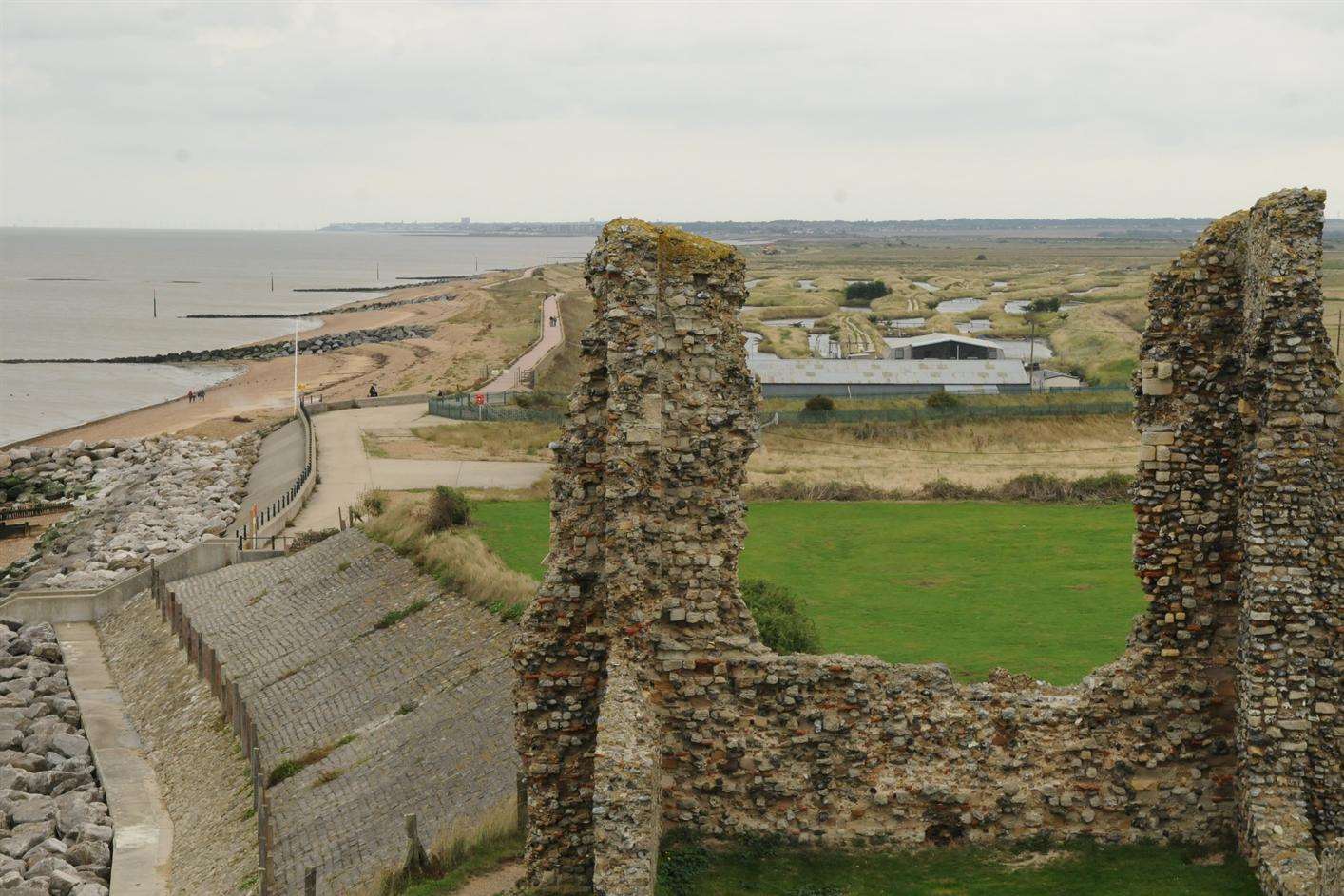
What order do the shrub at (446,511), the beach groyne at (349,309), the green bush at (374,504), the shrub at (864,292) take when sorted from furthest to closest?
the beach groyne at (349,309) < the shrub at (864,292) < the green bush at (374,504) < the shrub at (446,511)

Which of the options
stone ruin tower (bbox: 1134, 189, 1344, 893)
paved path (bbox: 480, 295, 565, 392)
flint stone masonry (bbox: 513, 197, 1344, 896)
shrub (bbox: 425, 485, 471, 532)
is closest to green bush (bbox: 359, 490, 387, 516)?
shrub (bbox: 425, 485, 471, 532)

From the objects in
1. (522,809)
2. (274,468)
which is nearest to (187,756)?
(522,809)

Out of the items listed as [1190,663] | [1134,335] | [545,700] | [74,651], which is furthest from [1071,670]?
[1134,335]

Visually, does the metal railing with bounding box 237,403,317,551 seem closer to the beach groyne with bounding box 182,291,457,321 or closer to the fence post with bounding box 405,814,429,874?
the fence post with bounding box 405,814,429,874

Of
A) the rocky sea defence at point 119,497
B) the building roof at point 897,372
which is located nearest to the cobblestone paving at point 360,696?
the rocky sea defence at point 119,497

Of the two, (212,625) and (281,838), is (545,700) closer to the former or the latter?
(281,838)

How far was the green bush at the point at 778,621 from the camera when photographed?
22266mm

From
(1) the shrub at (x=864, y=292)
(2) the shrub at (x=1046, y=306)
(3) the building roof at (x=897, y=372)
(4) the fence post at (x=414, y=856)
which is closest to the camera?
(4) the fence post at (x=414, y=856)

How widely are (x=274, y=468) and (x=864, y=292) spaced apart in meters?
111

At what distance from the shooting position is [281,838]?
2227cm

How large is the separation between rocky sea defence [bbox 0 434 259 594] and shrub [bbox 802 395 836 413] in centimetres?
2342

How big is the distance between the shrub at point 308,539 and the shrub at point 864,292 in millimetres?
119594

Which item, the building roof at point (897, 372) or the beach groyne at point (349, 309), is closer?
the building roof at point (897, 372)

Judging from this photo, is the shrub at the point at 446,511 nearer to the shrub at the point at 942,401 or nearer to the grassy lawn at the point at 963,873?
the grassy lawn at the point at 963,873
